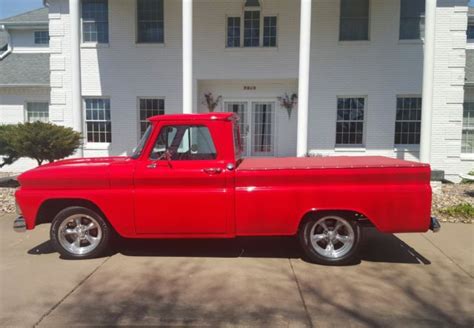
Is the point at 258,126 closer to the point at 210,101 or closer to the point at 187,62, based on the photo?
the point at 210,101

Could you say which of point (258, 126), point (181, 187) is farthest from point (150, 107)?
point (181, 187)

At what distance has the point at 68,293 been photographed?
4.23 meters

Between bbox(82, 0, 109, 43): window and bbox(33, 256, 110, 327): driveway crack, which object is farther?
bbox(82, 0, 109, 43): window

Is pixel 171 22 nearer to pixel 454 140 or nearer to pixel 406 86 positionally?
pixel 406 86

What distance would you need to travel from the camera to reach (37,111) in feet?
48.6

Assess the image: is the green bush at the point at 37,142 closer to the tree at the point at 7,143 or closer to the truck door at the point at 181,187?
the tree at the point at 7,143

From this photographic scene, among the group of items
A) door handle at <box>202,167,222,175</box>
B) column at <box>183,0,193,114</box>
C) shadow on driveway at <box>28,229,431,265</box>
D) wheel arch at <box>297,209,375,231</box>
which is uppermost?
column at <box>183,0,193,114</box>

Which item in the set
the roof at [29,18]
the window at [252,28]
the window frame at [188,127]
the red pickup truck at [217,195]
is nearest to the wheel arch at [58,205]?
the red pickup truck at [217,195]

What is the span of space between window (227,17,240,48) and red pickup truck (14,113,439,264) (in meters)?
9.11

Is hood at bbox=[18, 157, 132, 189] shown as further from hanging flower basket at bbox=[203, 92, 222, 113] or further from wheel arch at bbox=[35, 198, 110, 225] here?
hanging flower basket at bbox=[203, 92, 222, 113]

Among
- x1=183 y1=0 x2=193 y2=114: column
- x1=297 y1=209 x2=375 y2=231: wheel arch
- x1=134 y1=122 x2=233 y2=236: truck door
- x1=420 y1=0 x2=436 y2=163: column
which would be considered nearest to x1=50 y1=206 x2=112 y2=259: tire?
x1=134 y1=122 x2=233 y2=236: truck door

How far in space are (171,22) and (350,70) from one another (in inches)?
248

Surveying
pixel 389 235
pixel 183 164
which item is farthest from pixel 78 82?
pixel 389 235

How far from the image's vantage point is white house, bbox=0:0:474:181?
13.0m
